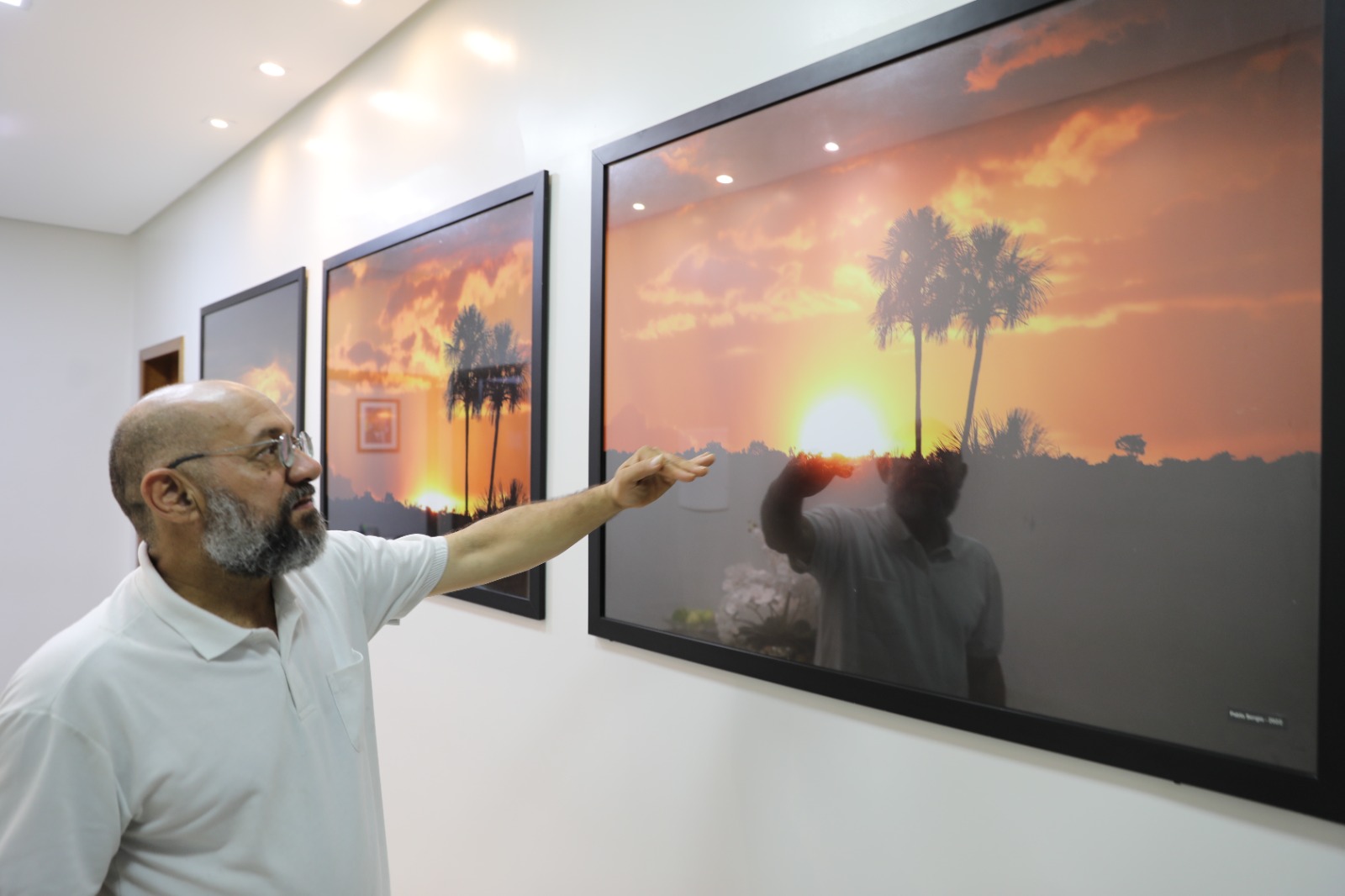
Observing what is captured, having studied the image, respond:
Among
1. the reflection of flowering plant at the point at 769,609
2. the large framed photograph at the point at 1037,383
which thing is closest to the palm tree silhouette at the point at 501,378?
the large framed photograph at the point at 1037,383

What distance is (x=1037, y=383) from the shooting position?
1.16 meters

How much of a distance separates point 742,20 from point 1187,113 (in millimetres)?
881

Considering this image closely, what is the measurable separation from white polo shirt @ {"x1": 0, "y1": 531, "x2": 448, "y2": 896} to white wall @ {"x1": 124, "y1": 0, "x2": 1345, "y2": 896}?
624 mm

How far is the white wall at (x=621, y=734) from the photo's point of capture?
1.15 meters

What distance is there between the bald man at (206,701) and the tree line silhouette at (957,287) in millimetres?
418

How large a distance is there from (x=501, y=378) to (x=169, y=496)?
3.36 ft

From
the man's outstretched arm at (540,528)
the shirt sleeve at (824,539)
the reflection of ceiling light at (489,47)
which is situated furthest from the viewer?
the reflection of ceiling light at (489,47)

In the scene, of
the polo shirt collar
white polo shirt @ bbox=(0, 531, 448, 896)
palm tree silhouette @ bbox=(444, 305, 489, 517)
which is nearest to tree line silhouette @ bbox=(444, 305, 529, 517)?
palm tree silhouette @ bbox=(444, 305, 489, 517)

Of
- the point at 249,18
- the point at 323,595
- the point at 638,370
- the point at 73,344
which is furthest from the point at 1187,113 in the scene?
the point at 73,344

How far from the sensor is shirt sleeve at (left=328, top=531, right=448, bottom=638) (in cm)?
158

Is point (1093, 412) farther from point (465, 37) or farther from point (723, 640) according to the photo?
point (465, 37)

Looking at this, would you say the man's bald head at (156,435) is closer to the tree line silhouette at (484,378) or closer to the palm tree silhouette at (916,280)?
the tree line silhouette at (484,378)

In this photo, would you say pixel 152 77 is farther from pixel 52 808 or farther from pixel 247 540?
pixel 52 808

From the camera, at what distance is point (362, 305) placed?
2752 millimetres
